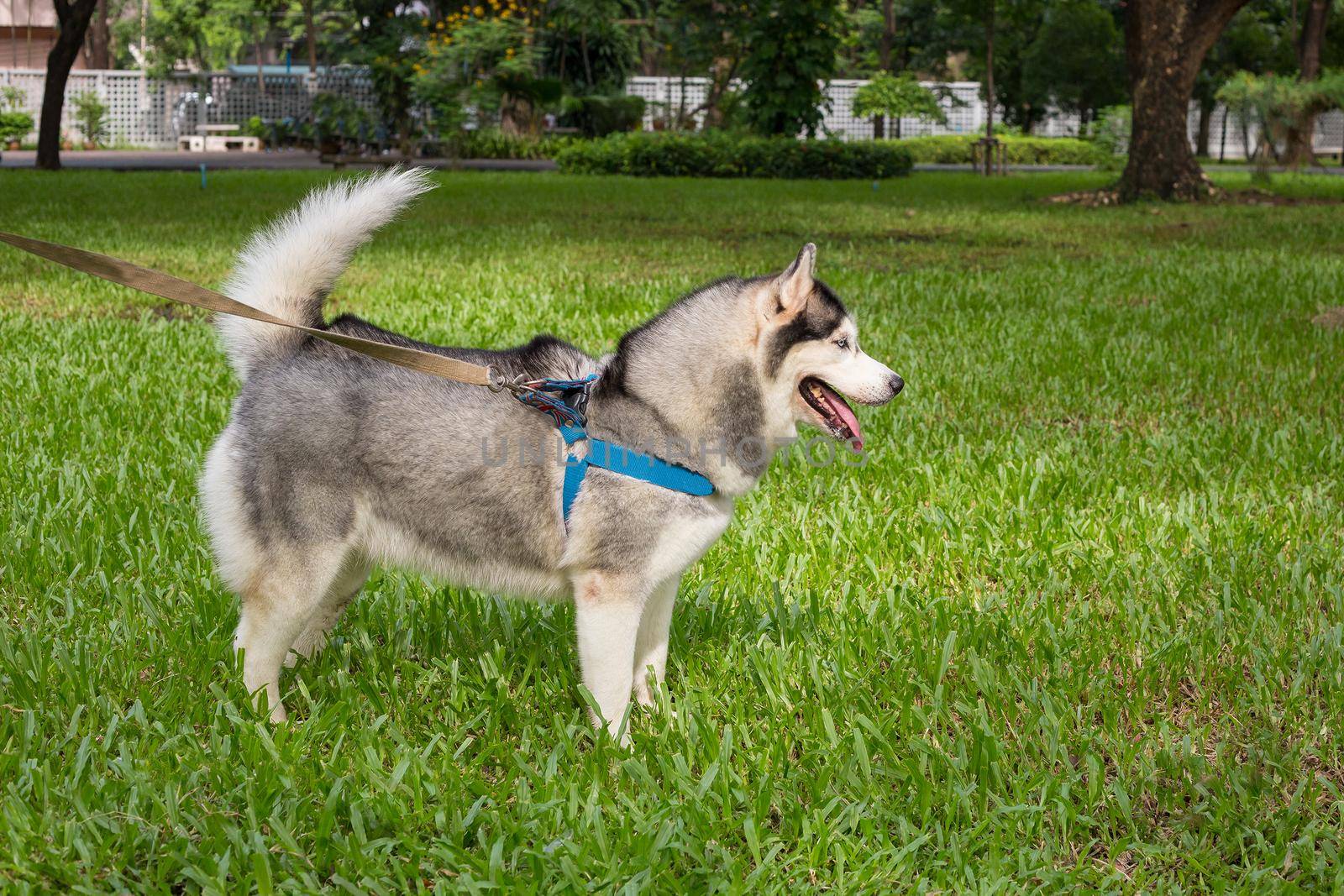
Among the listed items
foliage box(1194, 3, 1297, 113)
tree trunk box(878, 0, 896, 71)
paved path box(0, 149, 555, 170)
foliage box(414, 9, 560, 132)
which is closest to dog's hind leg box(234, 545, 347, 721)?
paved path box(0, 149, 555, 170)

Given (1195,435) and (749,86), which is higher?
(749,86)

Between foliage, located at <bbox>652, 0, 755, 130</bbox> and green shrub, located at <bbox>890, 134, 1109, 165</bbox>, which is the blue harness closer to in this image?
foliage, located at <bbox>652, 0, 755, 130</bbox>

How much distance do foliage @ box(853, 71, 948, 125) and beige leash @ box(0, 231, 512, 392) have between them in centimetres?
3257

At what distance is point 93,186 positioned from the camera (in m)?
18.3

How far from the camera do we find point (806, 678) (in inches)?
128

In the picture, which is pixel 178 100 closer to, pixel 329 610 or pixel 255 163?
pixel 255 163

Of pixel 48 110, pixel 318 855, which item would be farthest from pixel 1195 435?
pixel 48 110

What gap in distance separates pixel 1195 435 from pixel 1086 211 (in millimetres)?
11592

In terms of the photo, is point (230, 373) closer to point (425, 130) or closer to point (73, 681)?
point (73, 681)

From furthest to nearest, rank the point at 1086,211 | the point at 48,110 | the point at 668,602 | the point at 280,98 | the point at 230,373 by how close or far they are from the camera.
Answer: the point at 280,98, the point at 48,110, the point at 1086,211, the point at 230,373, the point at 668,602

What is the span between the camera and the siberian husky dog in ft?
9.43

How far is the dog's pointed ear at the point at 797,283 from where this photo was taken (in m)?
2.77

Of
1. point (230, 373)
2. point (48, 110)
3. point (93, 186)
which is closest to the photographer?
point (230, 373)

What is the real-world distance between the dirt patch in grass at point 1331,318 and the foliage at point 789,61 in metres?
21.0
